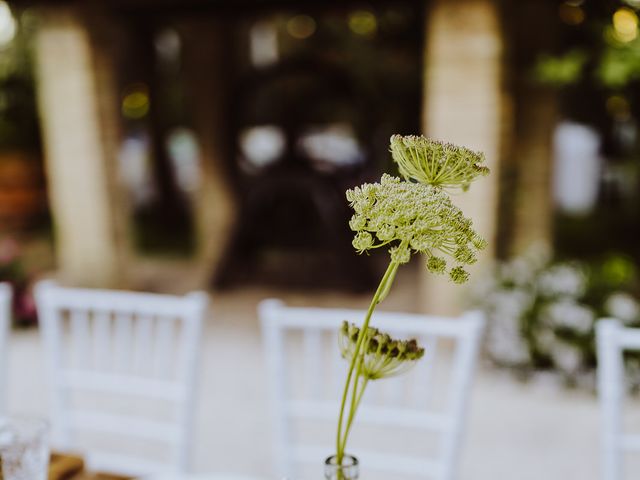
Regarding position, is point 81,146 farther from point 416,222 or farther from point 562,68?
point 416,222

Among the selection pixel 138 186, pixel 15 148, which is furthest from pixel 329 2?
pixel 138 186

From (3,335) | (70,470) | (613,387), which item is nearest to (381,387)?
(613,387)

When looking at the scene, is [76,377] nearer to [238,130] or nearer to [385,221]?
[385,221]

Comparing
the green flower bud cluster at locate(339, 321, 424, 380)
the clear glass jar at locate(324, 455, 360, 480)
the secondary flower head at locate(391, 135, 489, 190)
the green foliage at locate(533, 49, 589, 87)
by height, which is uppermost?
the green foliage at locate(533, 49, 589, 87)

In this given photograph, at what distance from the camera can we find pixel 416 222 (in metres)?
0.74

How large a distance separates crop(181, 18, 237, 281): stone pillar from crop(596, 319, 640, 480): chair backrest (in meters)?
4.98

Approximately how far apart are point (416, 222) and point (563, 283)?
10.5ft

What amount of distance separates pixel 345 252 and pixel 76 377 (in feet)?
12.2

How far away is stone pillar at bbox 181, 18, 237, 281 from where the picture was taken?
632 cm

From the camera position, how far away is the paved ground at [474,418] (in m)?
2.76

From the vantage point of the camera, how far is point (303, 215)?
560 centimetres

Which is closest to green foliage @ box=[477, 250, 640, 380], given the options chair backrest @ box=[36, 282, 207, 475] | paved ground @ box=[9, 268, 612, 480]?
paved ground @ box=[9, 268, 612, 480]

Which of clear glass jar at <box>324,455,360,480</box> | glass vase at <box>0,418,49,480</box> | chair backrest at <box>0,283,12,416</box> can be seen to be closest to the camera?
clear glass jar at <box>324,455,360,480</box>

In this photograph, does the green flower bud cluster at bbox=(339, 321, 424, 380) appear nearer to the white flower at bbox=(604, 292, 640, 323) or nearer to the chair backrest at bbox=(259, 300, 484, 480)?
the chair backrest at bbox=(259, 300, 484, 480)
